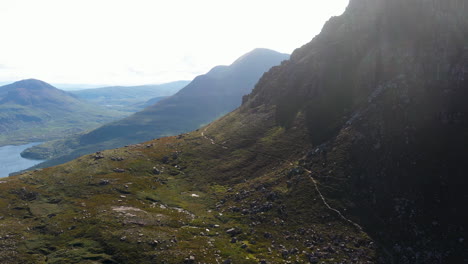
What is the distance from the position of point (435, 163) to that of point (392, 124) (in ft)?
65.3

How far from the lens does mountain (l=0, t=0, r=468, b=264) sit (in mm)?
67188

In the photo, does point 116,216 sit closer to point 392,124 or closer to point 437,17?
point 392,124

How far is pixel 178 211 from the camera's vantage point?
8881cm

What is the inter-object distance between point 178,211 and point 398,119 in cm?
8352

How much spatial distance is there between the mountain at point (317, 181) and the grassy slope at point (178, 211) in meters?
0.47

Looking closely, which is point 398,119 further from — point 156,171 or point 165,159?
point 165,159

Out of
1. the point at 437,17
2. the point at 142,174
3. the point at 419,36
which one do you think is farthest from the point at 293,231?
the point at 437,17

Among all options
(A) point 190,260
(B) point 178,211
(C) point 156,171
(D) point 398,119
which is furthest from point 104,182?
(D) point 398,119

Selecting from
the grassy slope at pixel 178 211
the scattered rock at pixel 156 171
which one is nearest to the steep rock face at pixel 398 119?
the grassy slope at pixel 178 211

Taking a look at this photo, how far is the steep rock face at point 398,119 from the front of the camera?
71.2 m

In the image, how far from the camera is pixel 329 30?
530 ft

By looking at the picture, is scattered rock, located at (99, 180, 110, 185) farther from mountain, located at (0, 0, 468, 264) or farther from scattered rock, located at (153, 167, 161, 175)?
scattered rock, located at (153, 167, 161, 175)

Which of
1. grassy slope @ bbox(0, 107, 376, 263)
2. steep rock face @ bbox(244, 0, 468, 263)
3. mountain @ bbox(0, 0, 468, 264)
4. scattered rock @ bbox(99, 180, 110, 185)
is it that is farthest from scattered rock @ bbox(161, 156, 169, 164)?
steep rock face @ bbox(244, 0, 468, 263)

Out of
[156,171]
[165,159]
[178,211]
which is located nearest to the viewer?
[178,211]
